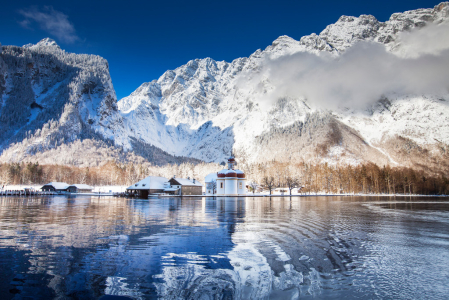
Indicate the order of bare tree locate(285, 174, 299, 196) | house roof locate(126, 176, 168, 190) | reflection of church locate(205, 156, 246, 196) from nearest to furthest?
house roof locate(126, 176, 168, 190) < reflection of church locate(205, 156, 246, 196) < bare tree locate(285, 174, 299, 196)

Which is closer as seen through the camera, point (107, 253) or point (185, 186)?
point (107, 253)

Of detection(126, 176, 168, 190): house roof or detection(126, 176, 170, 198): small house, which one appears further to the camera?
detection(126, 176, 168, 190): house roof

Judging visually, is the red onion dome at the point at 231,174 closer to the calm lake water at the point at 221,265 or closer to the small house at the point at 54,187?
the small house at the point at 54,187

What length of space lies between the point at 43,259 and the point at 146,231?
7.83 m

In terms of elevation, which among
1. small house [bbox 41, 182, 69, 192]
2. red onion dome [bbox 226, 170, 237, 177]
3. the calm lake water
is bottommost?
the calm lake water

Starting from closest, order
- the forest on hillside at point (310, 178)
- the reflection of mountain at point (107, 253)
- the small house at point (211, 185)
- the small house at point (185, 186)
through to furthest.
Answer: the reflection of mountain at point (107, 253)
the small house at point (185, 186)
the small house at point (211, 185)
the forest on hillside at point (310, 178)

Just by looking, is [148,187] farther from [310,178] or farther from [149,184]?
[310,178]

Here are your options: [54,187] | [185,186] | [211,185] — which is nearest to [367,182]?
[211,185]

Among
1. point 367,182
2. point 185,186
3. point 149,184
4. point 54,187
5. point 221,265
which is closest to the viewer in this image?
point 221,265

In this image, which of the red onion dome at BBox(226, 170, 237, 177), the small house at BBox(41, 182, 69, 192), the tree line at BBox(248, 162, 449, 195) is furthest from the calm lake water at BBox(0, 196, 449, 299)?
the small house at BBox(41, 182, 69, 192)

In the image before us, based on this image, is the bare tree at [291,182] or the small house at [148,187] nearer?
the small house at [148,187]

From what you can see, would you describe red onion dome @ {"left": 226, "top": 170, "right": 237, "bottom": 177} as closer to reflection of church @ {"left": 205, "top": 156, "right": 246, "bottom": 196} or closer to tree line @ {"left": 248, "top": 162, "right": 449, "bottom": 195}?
reflection of church @ {"left": 205, "top": 156, "right": 246, "bottom": 196}

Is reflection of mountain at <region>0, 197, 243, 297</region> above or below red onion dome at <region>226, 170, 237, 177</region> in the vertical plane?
below

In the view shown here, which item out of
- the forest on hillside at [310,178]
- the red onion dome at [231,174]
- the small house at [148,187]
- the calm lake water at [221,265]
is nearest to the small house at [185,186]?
the small house at [148,187]
